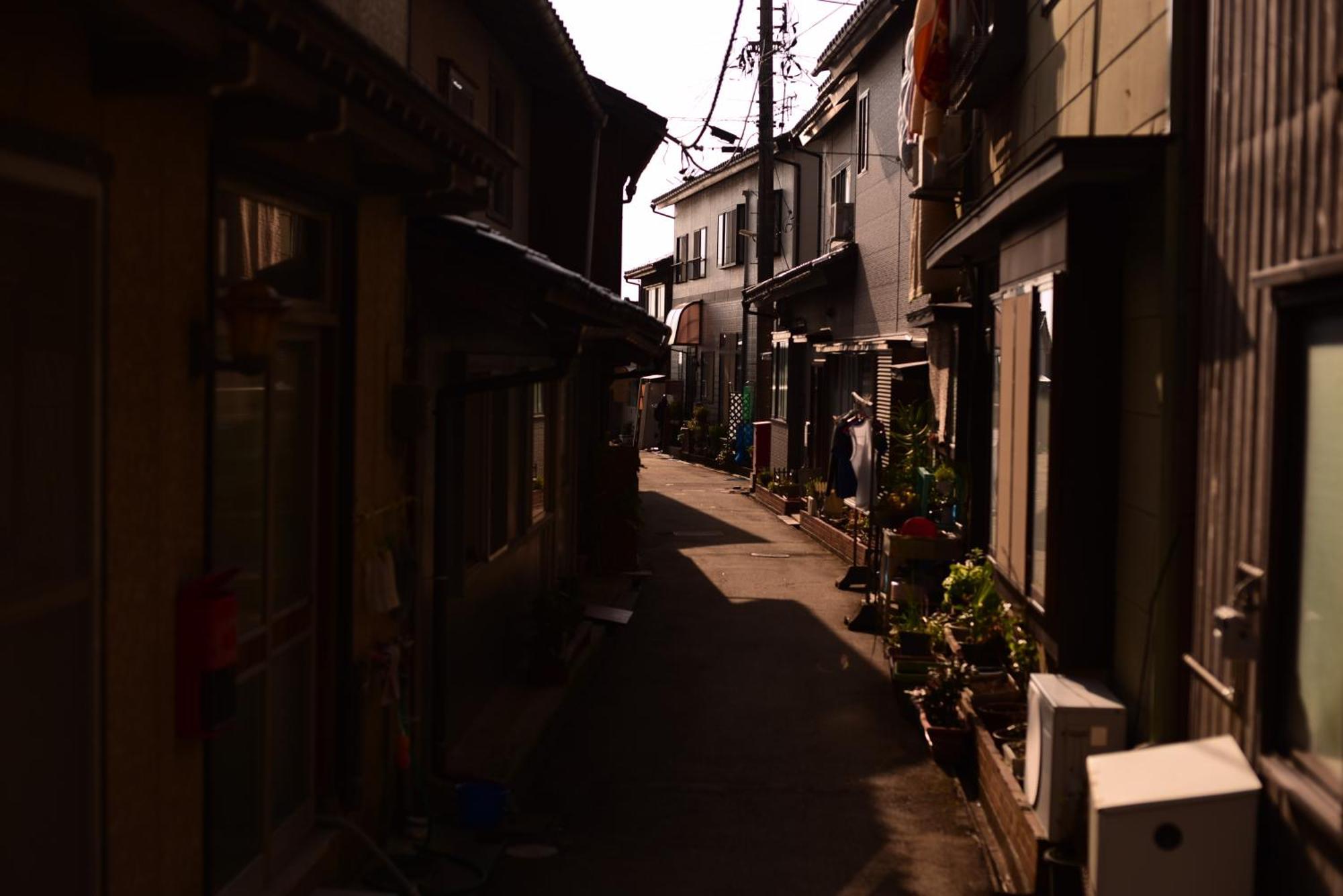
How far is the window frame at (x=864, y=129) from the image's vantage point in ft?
72.1

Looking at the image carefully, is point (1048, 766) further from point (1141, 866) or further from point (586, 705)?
point (586, 705)

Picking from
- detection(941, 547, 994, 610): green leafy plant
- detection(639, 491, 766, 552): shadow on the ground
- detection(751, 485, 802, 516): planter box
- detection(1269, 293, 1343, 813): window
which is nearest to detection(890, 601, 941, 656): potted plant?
detection(941, 547, 994, 610): green leafy plant

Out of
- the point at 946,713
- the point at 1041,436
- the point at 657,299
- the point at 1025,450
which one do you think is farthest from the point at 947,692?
the point at 657,299

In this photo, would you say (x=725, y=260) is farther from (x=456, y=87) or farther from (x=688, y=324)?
(x=456, y=87)

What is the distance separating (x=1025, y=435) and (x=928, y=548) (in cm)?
525

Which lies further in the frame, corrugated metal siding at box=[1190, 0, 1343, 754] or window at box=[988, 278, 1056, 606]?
window at box=[988, 278, 1056, 606]

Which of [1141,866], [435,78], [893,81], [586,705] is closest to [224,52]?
[1141,866]

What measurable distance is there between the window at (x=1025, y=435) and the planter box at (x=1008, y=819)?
1.03 m

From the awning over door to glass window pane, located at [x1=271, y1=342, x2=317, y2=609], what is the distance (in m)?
35.8

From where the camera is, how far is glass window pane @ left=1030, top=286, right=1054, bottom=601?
23.9 feet

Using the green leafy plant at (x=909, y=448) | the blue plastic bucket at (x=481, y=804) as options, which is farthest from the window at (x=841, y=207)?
the blue plastic bucket at (x=481, y=804)

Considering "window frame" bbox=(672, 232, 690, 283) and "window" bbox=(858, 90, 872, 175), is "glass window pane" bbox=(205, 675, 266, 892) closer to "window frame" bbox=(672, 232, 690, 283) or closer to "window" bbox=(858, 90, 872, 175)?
"window" bbox=(858, 90, 872, 175)

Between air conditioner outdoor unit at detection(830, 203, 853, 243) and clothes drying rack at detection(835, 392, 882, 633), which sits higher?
air conditioner outdoor unit at detection(830, 203, 853, 243)

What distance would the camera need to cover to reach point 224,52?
3.88 meters
